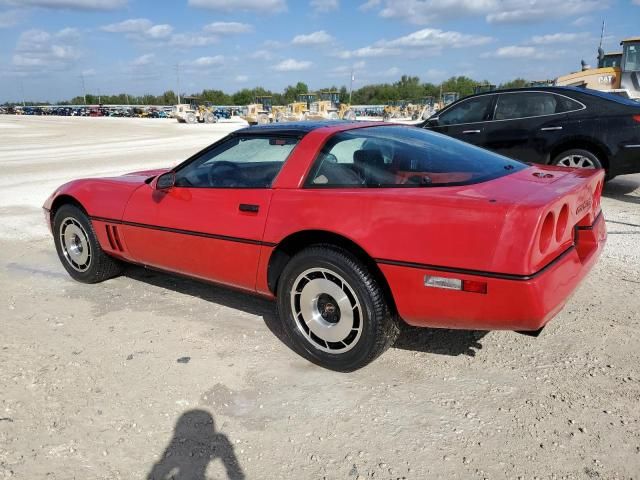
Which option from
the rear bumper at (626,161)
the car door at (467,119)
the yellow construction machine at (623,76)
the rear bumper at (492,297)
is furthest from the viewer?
the yellow construction machine at (623,76)

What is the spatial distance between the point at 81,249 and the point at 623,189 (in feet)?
25.1

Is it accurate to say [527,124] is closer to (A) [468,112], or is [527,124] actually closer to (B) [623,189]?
(A) [468,112]

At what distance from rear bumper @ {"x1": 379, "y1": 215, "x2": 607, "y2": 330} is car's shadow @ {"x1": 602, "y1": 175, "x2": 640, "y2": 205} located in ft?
17.8

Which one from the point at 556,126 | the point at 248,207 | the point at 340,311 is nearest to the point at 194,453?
the point at 340,311

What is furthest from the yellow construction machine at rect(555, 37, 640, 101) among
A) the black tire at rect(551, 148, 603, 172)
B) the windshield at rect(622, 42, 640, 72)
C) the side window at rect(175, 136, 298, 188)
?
the side window at rect(175, 136, 298, 188)


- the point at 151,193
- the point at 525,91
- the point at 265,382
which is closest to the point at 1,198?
the point at 151,193

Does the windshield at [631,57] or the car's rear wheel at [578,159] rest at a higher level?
the windshield at [631,57]

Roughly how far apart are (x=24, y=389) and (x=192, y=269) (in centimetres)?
121

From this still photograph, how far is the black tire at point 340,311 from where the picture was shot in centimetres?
276

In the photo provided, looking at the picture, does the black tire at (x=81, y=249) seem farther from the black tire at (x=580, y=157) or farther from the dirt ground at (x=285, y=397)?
the black tire at (x=580, y=157)

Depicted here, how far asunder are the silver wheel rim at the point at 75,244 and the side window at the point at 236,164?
1263mm

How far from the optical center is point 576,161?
6914mm

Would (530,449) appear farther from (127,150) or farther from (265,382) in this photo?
(127,150)

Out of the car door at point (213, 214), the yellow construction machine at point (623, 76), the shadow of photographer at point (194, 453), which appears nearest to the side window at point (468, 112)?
the car door at point (213, 214)
